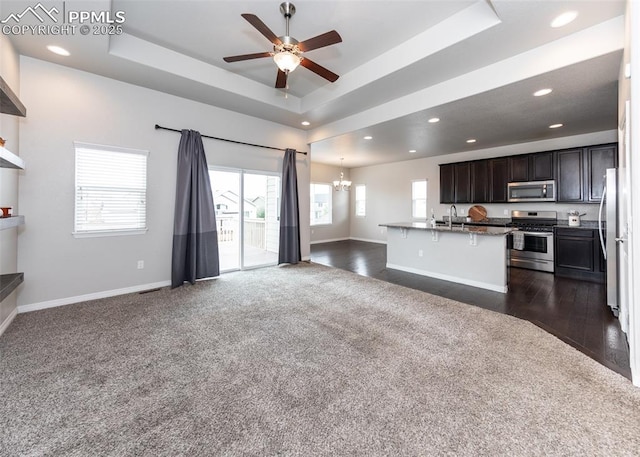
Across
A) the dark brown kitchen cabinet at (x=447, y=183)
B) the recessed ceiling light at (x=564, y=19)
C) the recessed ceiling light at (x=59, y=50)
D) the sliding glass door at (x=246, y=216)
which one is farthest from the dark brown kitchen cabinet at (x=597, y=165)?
the recessed ceiling light at (x=59, y=50)

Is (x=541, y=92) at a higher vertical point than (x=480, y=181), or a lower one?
higher

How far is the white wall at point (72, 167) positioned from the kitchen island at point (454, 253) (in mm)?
3889

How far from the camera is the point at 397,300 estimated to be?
11.8 feet

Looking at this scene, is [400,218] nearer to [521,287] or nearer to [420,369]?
[521,287]

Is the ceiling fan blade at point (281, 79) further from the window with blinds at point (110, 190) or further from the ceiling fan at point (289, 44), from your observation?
the window with blinds at point (110, 190)

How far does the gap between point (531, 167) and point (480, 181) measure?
3.37ft

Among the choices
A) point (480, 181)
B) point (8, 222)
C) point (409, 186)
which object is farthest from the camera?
point (409, 186)

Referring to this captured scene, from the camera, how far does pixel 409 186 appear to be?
8.47 meters

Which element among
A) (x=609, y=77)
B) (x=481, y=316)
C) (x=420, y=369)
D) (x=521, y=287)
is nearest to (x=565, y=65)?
(x=609, y=77)

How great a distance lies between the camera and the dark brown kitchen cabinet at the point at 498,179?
6.18m

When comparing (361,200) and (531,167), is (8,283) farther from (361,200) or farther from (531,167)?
(361,200)

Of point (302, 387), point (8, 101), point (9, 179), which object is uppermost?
point (8, 101)

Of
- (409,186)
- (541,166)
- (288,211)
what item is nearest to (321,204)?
(409,186)

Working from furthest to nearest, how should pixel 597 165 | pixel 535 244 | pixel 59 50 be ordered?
1. pixel 535 244
2. pixel 597 165
3. pixel 59 50
